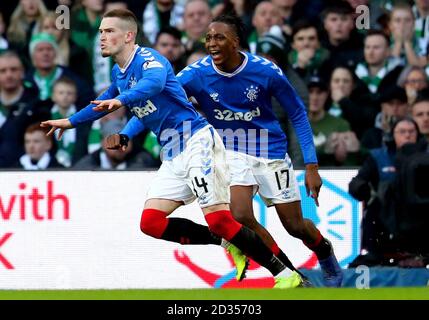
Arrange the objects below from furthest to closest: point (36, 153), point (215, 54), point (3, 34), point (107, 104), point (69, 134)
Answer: point (3, 34) < point (69, 134) < point (36, 153) < point (215, 54) < point (107, 104)

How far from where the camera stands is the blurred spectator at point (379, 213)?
1037 cm

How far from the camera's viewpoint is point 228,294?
9219mm

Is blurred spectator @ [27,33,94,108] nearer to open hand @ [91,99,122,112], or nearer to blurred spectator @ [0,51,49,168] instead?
blurred spectator @ [0,51,49,168]

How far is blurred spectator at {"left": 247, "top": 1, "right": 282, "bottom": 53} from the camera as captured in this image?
11.8 m

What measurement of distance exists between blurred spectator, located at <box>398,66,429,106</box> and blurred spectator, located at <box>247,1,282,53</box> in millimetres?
1255

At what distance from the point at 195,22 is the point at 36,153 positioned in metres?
1.97

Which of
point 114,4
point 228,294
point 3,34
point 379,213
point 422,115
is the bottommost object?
point 228,294

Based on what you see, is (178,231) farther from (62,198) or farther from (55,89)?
(55,89)

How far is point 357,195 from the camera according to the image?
10.4 meters

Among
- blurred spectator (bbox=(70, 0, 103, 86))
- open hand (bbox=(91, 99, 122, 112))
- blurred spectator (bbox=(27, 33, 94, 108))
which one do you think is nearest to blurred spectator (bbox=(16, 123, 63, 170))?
blurred spectator (bbox=(27, 33, 94, 108))

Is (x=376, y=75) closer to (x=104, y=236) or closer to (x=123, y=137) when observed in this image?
(x=104, y=236)

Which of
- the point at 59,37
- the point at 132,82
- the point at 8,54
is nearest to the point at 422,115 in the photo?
the point at 59,37

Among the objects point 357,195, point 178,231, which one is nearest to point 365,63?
point 357,195
